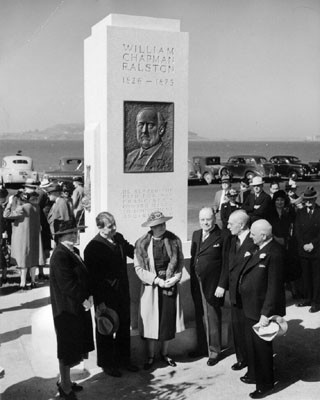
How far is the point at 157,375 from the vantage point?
6055mm

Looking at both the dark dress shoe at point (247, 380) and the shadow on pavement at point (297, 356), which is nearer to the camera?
the dark dress shoe at point (247, 380)

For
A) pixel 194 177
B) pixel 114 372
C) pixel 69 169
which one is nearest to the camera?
pixel 114 372

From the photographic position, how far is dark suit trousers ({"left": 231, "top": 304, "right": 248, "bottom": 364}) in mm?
6082

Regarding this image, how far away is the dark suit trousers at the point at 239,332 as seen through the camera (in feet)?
20.0

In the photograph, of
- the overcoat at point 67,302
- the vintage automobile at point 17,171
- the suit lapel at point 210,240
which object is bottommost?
the overcoat at point 67,302

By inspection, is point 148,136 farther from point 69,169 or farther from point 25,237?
point 69,169

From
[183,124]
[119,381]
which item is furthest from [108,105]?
[119,381]

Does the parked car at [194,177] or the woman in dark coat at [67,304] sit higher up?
the parked car at [194,177]

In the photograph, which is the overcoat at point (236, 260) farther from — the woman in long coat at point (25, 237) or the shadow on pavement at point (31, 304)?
the woman in long coat at point (25, 237)

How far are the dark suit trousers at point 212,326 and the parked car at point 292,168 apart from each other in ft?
88.6

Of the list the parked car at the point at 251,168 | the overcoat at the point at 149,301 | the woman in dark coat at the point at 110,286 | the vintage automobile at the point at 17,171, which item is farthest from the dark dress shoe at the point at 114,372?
the parked car at the point at 251,168

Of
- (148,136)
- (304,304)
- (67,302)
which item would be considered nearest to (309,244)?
(304,304)

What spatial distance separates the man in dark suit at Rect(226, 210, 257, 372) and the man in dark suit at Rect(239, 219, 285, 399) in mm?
170

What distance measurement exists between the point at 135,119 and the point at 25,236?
3.40m
